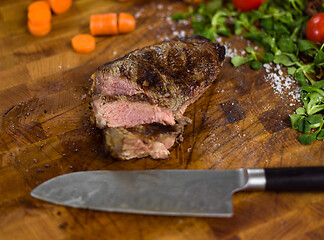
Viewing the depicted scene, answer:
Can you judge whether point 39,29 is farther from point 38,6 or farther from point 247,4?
point 247,4

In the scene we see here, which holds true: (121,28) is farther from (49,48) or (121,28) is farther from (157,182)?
(157,182)

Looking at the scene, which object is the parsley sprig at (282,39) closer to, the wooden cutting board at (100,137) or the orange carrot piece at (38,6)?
the wooden cutting board at (100,137)

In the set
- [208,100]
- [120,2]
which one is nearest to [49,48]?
[120,2]

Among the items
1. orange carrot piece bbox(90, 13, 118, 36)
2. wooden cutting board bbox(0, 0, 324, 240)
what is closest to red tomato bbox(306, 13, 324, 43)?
wooden cutting board bbox(0, 0, 324, 240)

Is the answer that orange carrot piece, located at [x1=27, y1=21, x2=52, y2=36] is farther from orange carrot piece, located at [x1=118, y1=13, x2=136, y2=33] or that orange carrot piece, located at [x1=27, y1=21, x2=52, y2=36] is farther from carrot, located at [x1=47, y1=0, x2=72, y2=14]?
orange carrot piece, located at [x1=118, y1=13, x2=136, y2=33]

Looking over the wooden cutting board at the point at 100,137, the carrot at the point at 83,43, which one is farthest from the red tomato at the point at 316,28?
A: the carrot at the point at 83,43
